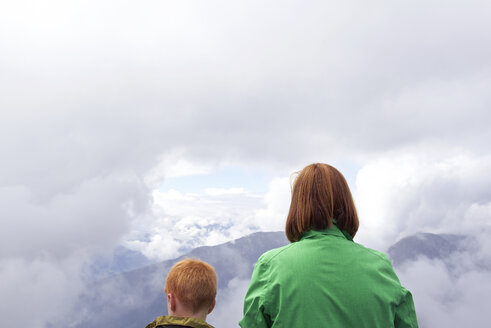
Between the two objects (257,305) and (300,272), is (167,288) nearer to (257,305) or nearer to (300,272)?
(257,305)

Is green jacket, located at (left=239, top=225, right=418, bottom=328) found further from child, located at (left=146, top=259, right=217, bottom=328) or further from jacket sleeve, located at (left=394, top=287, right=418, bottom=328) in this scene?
child, located at (left=146, top=259, right=217, bottom=328)

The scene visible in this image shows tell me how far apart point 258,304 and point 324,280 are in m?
0.91

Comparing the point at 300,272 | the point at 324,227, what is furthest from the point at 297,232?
the point at 300,272

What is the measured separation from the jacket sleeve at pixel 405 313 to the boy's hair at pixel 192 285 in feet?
10.2

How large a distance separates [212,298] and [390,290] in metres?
3.35

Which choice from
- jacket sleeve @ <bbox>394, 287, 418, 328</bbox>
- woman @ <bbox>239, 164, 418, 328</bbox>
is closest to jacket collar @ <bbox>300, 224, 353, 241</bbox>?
woman @ <bbox>239, 164, 418, 328</bbox>

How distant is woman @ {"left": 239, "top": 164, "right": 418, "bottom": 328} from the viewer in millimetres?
3750

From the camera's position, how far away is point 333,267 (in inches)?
152

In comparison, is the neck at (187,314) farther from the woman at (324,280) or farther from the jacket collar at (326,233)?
the jacket collar at (326,233)

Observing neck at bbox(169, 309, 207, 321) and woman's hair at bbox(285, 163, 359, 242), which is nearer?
woman's hair at bbox(285, 163, 359, 242)

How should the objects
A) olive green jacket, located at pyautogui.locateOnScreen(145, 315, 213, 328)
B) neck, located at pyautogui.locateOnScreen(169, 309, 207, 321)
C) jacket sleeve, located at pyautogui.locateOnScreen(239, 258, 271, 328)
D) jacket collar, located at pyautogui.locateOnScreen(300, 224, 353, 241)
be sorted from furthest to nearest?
neck, located at pyautogui.locateOnScreen(169, 309, 207, 321)
olive green jacket, located at pyautogui.locateOnScreen(145, 315, 213, 328)
jacket collar, located at pyautogui.locateOnScreen(300, 224, 353, 241)
jacket sleeve, located at pyautogui.locateOnScreen(239, 258, 271, 328)

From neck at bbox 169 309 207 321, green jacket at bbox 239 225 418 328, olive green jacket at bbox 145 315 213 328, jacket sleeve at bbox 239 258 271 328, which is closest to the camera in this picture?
green jacket at bbox 239 225 418 328

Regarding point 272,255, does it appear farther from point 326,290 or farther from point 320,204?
point 320,204

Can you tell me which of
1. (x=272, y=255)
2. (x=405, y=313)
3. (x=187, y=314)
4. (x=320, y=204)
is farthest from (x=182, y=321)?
(x=405, y=313)
